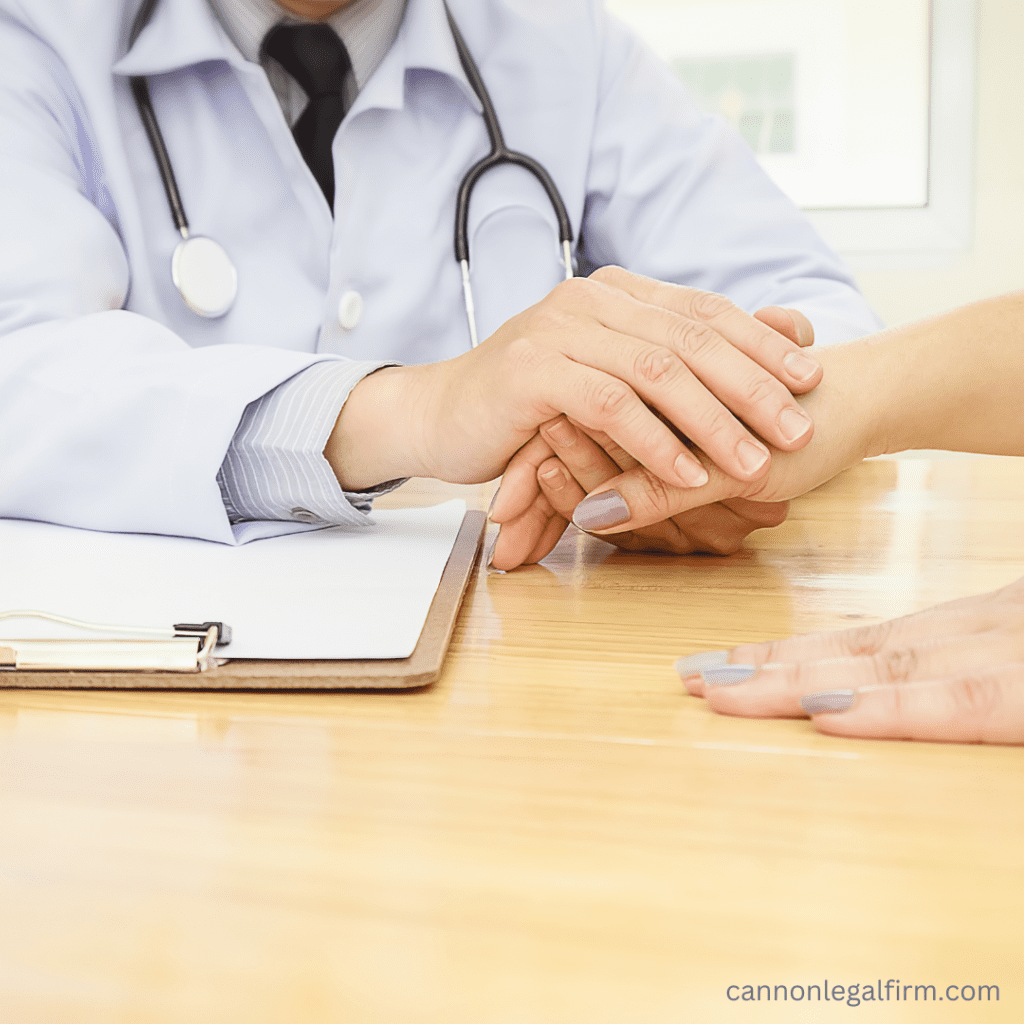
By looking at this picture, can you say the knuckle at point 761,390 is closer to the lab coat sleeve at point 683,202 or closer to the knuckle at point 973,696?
the knuckle at point 973,696

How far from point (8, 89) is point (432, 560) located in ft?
2.21

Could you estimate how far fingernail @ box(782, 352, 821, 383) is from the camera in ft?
1.64

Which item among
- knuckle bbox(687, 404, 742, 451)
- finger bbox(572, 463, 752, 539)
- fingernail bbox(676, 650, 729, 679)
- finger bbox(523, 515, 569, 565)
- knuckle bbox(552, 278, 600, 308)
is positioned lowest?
finger bbox(523, 515, 569, 565)

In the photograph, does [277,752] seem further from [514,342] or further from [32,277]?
[32,277]

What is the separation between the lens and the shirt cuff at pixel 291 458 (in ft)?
1.83

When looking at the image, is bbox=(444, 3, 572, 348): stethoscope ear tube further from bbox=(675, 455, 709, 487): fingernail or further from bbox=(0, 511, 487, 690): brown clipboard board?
bbox=(0, 511, 487, 690): brown clipboard board

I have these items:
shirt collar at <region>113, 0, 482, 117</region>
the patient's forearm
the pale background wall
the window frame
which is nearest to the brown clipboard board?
the patient's forearm

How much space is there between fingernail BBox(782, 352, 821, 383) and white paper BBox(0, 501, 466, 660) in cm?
21

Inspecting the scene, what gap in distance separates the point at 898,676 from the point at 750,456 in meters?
0.20

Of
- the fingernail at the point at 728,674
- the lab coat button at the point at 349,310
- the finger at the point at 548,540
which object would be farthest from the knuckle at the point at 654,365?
the lab coat button at the point at 349,310

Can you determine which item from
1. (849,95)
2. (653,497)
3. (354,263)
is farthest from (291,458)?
(849,95)

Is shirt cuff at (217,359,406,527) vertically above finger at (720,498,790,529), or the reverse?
shirt cuff at (217,359,406,527)

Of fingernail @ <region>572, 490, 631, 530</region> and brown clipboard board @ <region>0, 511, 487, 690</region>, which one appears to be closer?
brown clipboard board @ <region>0, 511, 487, 690</region>

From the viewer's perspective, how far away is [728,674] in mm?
317
